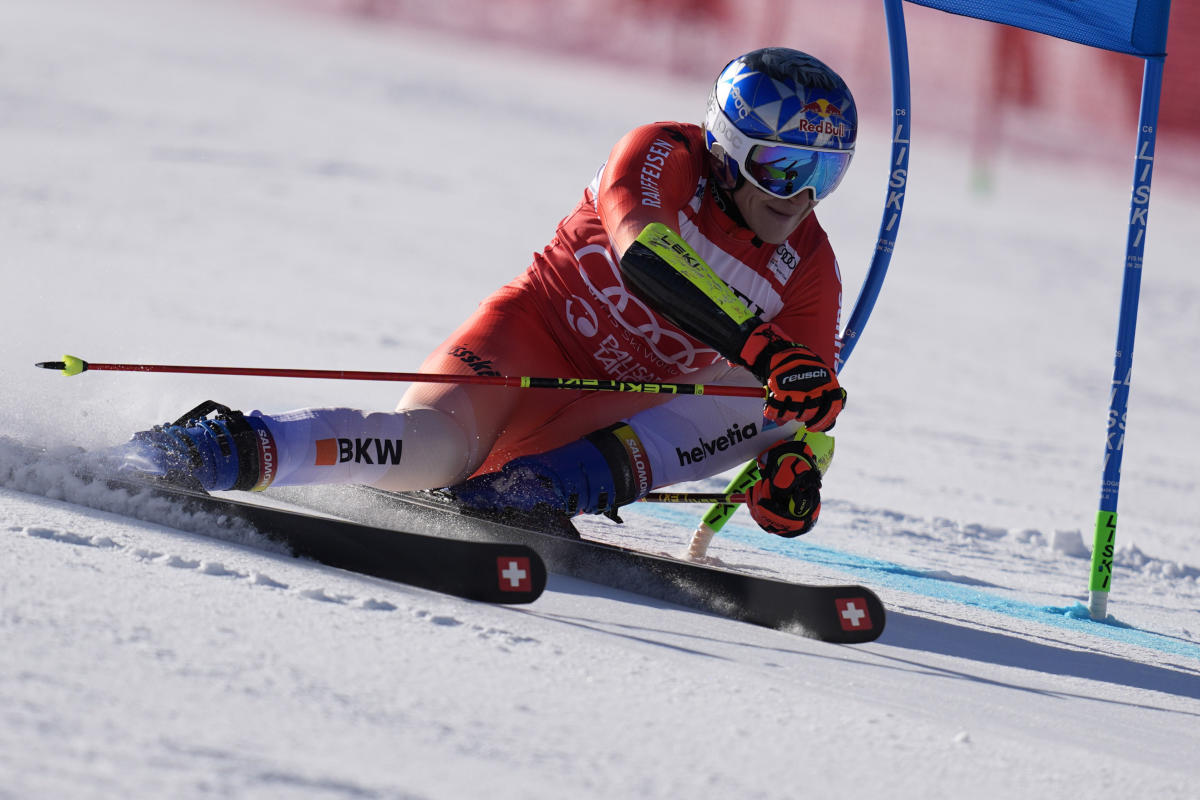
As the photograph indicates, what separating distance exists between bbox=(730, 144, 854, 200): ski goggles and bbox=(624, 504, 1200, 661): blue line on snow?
120 cm

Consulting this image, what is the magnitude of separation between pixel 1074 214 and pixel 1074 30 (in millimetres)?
9754

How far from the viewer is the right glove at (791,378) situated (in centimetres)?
289

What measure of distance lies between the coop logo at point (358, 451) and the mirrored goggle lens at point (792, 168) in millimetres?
1097

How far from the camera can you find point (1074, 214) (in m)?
13.0

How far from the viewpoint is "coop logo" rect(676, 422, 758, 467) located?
345 centimetres

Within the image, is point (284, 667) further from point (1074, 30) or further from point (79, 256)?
point (79, 256)

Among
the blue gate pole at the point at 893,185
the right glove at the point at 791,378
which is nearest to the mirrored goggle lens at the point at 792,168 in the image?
the right glove at the point at 791,378

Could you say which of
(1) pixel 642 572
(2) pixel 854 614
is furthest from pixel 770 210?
(2) pixel 854 614

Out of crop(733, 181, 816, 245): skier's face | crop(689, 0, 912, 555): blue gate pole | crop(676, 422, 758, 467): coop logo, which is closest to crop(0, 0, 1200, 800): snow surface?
crop(676, 422, 758, 467): coop logo

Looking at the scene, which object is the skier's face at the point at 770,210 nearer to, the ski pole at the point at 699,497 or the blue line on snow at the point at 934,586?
the ski pole at the point at 699,497

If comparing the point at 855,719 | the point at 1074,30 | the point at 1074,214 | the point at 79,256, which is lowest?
the point at 855,719

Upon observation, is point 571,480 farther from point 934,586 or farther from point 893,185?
point 893,185

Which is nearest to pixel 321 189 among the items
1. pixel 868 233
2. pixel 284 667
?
pixel 868 233

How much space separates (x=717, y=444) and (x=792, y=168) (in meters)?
0.76
